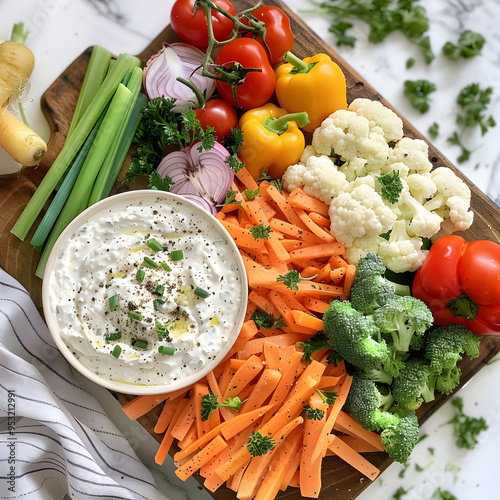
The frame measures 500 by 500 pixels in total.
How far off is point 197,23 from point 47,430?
2.04 meters

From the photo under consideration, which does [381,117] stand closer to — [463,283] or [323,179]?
[323,179]

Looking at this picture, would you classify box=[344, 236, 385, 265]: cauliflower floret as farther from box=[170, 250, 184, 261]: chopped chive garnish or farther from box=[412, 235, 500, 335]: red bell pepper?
box=[170, 250, 184, 261]: chopped chive garnish

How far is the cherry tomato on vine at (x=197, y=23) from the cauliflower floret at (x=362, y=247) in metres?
1.20

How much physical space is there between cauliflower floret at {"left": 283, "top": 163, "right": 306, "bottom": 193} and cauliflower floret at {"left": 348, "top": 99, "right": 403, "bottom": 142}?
396 millimetres

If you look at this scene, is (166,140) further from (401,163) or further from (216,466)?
(216,466)

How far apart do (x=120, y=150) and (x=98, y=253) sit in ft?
2.01

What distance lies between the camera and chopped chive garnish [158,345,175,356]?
1.98 m

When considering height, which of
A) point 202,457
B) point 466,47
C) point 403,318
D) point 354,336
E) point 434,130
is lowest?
point 202,457

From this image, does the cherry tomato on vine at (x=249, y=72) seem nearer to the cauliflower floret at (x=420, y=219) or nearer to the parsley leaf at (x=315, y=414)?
the cauliflower floret at (x=420, y=219)

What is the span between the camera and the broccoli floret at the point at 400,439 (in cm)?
210

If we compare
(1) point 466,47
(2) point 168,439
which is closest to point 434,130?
(1) point 466,47

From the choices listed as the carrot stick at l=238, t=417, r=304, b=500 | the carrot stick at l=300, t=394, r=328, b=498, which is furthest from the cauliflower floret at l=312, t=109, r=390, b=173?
the carrot stick at l=238, t=417, r=304, b=500

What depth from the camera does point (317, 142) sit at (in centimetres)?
235

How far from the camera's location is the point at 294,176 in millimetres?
2318
